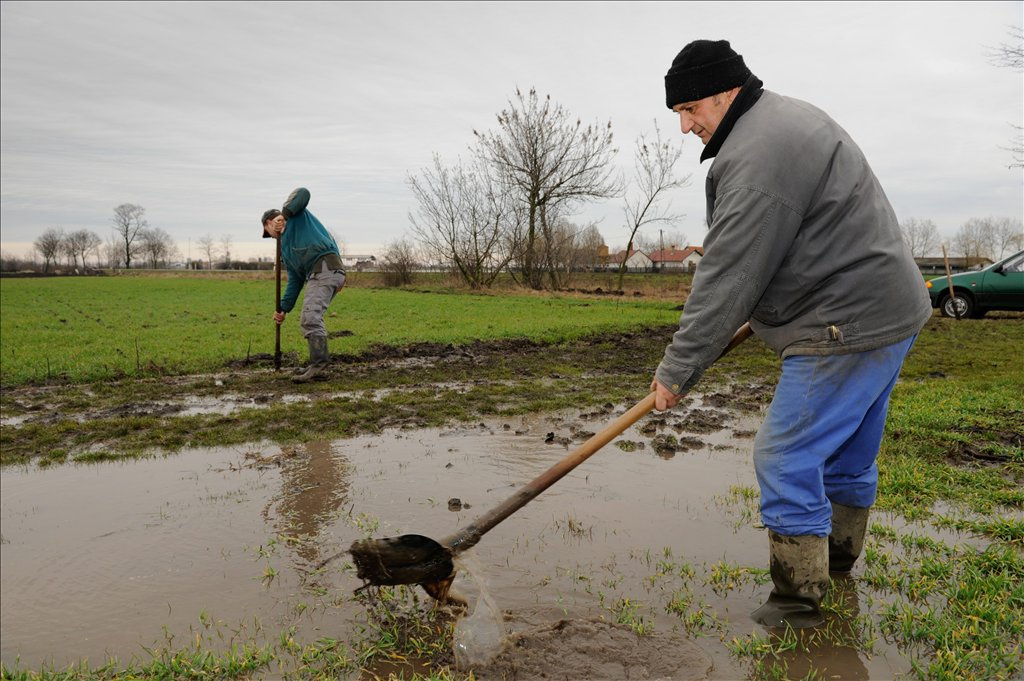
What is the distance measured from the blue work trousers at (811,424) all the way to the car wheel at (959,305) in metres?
16.6

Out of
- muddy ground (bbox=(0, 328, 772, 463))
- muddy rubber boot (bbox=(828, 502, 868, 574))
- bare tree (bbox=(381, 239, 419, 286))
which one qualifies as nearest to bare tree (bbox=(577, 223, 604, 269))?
bare tree (bbox=(381, 239, 419, 286))

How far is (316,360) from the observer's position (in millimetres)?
9156

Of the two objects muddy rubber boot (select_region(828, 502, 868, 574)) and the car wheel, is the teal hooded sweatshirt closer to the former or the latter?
muddy rubber boot (select_region(828, 502, 868, 574))

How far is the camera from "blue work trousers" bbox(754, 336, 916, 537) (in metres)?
2.89

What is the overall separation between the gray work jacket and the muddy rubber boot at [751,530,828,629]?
83cm

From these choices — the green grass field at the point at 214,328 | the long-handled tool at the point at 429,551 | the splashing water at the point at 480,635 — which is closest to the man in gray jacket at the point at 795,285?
the long-handled tool at the point at 429,551

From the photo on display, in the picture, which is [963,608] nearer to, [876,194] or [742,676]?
[742,676]

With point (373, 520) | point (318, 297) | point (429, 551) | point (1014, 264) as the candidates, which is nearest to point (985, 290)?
point (1014, 264)

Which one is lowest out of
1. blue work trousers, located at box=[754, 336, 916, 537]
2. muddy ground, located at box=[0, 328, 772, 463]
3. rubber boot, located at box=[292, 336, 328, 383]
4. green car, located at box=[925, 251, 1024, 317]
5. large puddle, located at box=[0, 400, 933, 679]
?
large puddle, located at box=[0, 400, 933, 679]

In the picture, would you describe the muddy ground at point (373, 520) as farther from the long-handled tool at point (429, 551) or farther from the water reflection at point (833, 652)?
the long-handled tool at point (429, 551)

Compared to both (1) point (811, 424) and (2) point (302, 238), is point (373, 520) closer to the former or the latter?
(1) point (811, 424)

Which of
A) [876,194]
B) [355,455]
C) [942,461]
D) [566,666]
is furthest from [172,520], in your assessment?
[942,461]

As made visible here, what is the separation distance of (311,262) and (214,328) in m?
6.78

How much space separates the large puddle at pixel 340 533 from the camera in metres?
3.37
